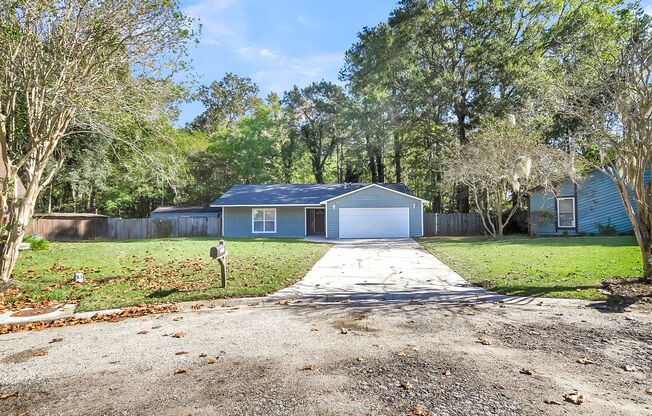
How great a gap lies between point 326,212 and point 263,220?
167 inches

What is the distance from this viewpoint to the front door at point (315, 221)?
27.3 metres

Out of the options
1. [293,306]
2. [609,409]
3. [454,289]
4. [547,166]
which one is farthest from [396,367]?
[547,166]

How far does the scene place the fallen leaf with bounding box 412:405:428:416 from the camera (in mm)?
2871

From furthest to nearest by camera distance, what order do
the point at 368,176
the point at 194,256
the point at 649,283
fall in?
the point at 368,176
the point at 194,256
the point at 649,283

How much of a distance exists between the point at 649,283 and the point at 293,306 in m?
6.24

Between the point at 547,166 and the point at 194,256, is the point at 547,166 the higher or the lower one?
the higher one

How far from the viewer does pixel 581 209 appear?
69.7 ft

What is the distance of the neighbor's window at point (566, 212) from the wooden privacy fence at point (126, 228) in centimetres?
2012

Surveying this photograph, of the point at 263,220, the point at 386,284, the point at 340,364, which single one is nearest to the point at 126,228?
the point at 263,220

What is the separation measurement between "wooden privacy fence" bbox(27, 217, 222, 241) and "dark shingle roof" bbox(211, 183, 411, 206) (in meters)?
2.02

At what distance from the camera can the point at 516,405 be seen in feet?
9.73

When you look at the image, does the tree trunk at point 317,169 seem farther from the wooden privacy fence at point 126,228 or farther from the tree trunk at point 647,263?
the tree trunk at point 647,263

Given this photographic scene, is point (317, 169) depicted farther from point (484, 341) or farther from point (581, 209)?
point (484, 341)

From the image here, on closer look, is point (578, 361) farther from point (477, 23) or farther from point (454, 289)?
point (477, 23)
